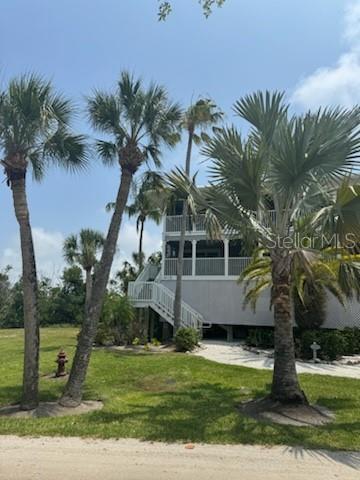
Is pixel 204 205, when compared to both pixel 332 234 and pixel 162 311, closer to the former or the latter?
pixel 332 234

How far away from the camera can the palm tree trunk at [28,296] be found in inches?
312

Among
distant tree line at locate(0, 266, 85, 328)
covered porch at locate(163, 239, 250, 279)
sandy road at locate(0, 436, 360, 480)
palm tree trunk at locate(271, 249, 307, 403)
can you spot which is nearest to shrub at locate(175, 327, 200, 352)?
covered porch at locate(163, 239, 250, 279)

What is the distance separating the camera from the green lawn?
646 centimetres

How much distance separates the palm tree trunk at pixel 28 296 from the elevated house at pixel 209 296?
1137 cm

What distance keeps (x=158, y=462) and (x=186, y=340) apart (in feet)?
36.2

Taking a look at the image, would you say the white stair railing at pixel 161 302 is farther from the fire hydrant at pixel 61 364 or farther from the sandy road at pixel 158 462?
the sandy road at pixel 158 462

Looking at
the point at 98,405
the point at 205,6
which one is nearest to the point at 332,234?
the point at 205,6

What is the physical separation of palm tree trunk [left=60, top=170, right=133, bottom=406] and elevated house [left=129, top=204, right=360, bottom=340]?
10022 mm

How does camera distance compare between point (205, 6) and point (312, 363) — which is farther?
point (312, 363)

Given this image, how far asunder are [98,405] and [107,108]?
19.5 feet

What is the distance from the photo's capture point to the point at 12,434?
21.3 feet

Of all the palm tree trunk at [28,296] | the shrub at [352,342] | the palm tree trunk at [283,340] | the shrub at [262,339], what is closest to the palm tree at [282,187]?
the palm tree trunk at [283,340]

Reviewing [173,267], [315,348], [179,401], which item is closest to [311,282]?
[315,348]

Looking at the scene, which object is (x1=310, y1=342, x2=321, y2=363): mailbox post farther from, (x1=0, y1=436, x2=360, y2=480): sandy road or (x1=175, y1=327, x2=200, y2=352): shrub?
(x1=0, y1=436, x2=360, y2=480): sandy road
